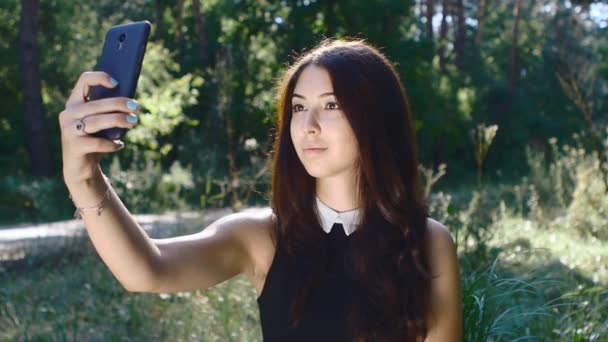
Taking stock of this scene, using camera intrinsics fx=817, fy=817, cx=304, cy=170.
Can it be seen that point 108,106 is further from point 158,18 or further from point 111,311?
point 158,18

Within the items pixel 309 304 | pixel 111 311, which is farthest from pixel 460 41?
pixel 309 304

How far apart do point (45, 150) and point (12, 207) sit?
279cm

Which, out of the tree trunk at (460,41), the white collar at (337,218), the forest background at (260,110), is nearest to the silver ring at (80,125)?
the white collar at (337,218)

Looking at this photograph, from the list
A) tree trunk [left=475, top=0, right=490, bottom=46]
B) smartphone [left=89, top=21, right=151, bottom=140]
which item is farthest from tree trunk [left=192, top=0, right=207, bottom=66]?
smartphone [left=89, top=21, right=151, bottom=140]

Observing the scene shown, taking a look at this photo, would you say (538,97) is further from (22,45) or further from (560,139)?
(22,45)

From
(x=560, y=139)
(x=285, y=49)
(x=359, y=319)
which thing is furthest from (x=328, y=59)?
(x=560, y=139)

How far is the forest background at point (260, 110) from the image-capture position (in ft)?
26.2

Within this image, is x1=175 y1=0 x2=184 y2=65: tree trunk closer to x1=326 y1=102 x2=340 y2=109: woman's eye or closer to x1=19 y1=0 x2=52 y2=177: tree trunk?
x1=19 y1=0 x2=52 y2=177: tree trunk

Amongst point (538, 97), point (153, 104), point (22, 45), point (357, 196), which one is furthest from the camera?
point (538, 97)

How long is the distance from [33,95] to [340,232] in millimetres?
15828

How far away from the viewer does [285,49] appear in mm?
16734

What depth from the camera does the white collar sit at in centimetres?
211

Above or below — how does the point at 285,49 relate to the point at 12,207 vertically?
above

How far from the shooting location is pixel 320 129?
1998 millimetres
